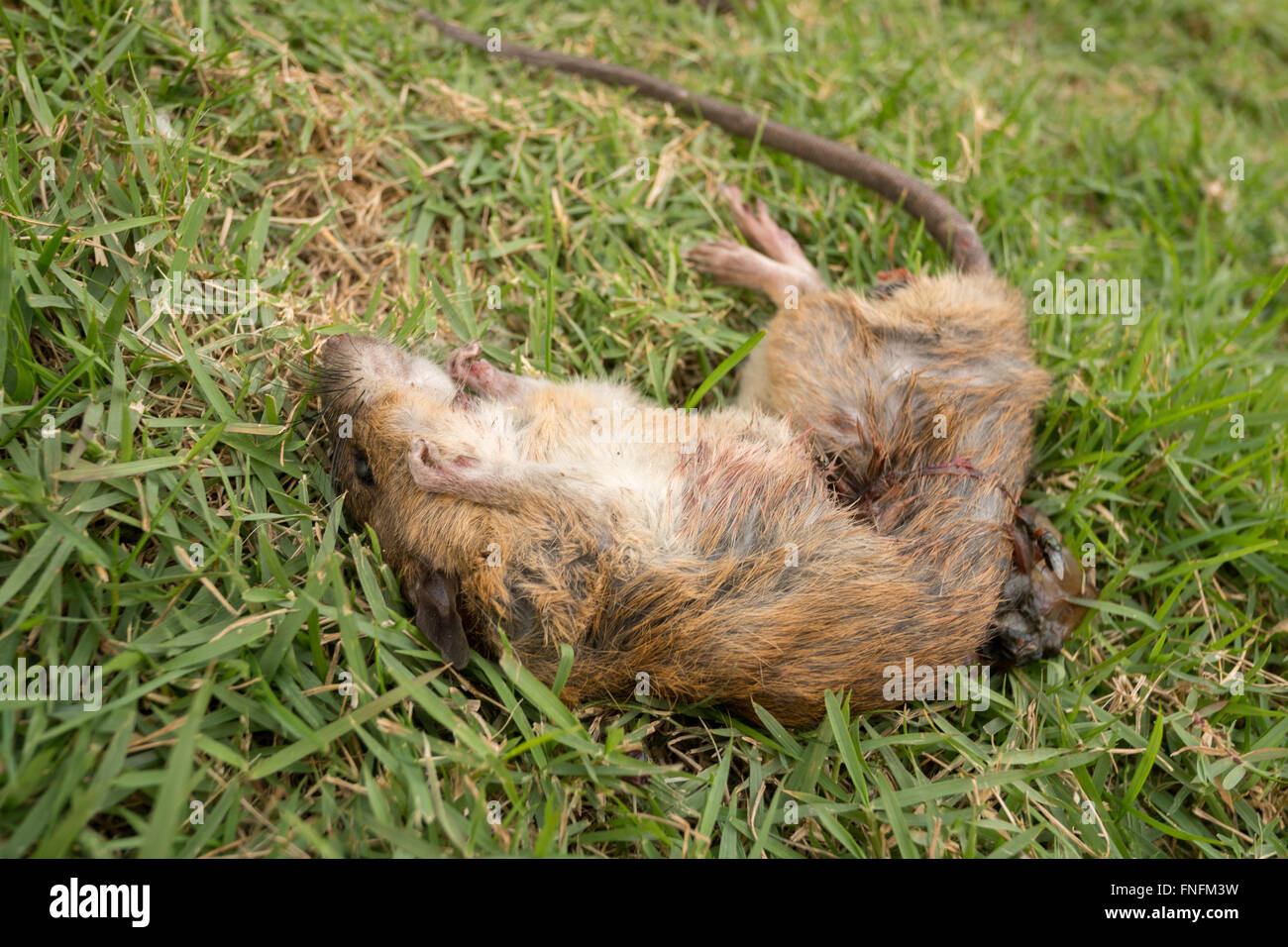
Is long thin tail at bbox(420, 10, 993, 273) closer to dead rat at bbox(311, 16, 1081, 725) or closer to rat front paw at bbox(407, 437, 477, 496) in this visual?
dead rat at bbox(311, 16, 1081, 725)

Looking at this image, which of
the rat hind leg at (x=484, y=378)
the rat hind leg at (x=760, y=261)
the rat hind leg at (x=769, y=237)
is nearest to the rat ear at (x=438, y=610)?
the rat hind leg at (x=484, y=378)

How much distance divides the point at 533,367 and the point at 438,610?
1.38 metres

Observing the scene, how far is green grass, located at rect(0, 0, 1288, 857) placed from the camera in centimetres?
282

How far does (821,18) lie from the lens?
18.6 feet

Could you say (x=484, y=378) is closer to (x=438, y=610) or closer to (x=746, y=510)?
(x=438, y=610)

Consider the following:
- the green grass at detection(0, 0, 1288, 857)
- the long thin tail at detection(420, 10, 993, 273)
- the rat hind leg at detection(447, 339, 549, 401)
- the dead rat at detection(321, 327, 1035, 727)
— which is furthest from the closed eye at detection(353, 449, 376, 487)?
the long thin tail at detection(420, 10, 993, 273)

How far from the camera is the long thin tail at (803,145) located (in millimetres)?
4402

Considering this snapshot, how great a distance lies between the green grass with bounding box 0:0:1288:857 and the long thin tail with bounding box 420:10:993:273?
13cm

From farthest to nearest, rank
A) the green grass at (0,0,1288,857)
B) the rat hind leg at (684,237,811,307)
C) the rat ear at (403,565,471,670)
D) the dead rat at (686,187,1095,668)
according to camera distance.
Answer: the rat hind leg at (684,237,811,307) → the dead rat at (686,187,1095,668) → the rat ear at (403,565,471,670) → the green grass at (0,0,1288,857)

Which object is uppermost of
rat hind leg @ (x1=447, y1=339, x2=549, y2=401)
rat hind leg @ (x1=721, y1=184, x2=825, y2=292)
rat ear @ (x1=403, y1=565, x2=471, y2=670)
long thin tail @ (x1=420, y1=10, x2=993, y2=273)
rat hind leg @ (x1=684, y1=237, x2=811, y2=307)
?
long thin tail @ (x1=420, y1=10, x2=993, y2=273)

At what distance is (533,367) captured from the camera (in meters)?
4.07

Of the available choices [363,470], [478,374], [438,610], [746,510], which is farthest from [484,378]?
[746,510]

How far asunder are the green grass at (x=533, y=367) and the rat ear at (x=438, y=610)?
102mm
